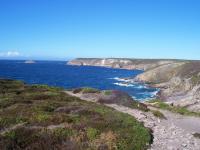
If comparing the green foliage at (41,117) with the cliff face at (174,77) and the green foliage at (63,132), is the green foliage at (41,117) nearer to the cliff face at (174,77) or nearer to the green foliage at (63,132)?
the green foliage at (63,132)

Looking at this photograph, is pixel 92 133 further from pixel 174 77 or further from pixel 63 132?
pixel 174 77

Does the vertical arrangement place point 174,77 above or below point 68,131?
below

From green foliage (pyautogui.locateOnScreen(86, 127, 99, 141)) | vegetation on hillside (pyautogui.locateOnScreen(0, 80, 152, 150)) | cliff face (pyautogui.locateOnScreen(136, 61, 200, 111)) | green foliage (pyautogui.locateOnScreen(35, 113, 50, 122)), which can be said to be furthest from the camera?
cliff face (pyautogui.locateOnScreen(136, 61, 200, 111))

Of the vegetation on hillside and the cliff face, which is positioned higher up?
the vegetation on hillside

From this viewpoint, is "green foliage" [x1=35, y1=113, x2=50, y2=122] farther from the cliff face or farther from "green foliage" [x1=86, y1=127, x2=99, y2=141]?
the cliff face

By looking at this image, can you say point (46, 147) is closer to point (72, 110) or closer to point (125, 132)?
point (125, 132)

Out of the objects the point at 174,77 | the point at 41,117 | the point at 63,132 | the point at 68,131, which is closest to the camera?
the point at 63,132

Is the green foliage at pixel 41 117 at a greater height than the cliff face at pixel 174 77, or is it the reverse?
the green foliage at pixel 41 117

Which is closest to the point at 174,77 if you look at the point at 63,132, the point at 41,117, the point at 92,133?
the point at 41,117

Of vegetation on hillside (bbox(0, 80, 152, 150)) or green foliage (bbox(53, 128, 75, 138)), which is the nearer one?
vegetation on hillside (bbox(0, 80, 152, 150))

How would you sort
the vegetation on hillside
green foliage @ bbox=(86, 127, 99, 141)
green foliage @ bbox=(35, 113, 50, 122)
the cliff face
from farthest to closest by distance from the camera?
1. the cliff face
2. green foliage @ bbox=(35, 113, 50, 122)
3. green foliage @ bbox=(86, 127, 99, 141)
4. the vegetation on hillside

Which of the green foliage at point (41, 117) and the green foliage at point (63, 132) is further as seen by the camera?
the green foliage at point (41, 117)

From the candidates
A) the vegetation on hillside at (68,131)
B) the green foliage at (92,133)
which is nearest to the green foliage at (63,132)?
the vegetation on hillside at (68,131)

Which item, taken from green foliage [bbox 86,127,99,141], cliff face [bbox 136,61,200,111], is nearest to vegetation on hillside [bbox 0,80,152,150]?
green foliage [bbox 86,127,99,141]
